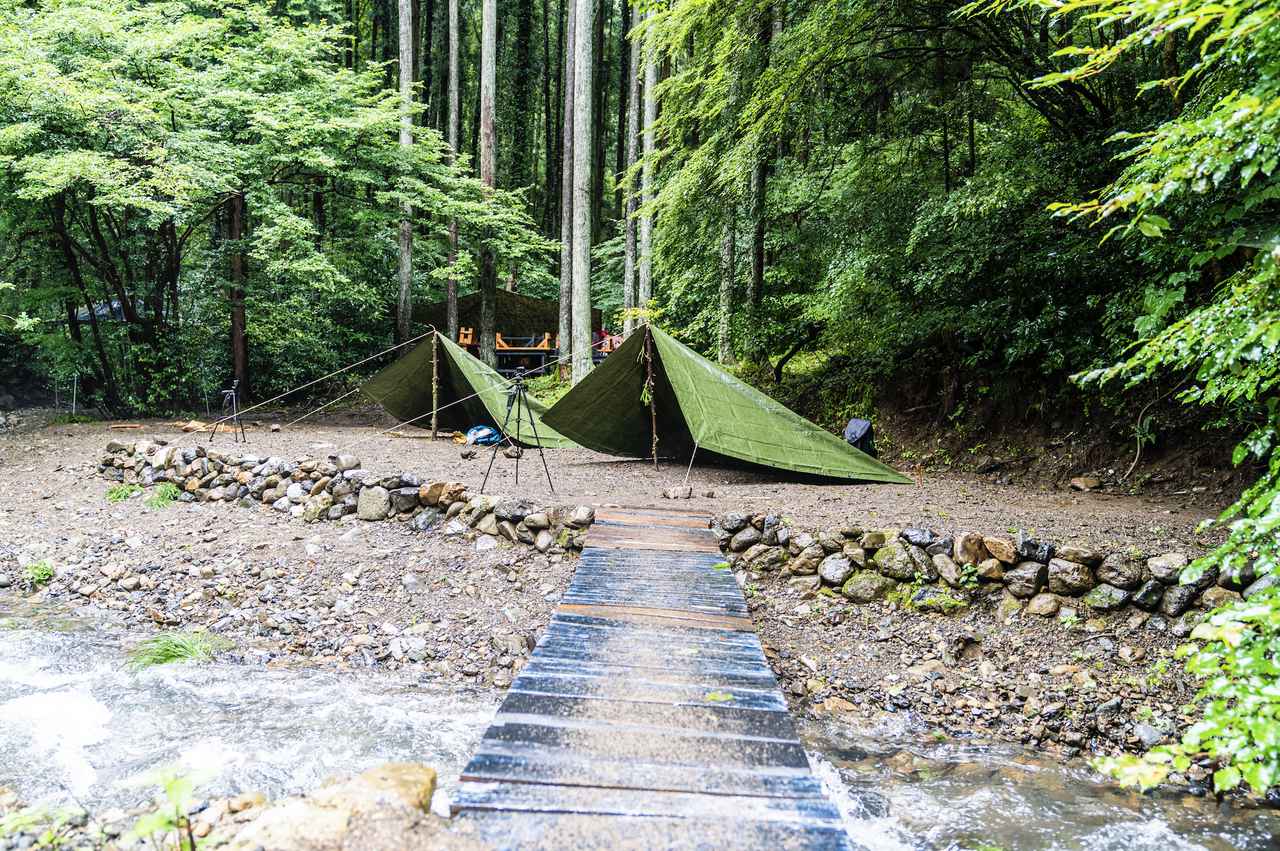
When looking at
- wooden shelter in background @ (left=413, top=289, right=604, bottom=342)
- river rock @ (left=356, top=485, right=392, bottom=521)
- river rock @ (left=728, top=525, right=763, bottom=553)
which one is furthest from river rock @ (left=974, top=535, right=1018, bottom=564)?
wooden shelter in background @ (left=413, top=289, right=604, bottom=342)

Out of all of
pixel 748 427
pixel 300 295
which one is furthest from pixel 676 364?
pixel 300 295

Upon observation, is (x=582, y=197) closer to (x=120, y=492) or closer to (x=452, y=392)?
(x=452, y=392)

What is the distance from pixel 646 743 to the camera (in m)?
2.30

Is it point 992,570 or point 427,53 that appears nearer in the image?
point 992,570

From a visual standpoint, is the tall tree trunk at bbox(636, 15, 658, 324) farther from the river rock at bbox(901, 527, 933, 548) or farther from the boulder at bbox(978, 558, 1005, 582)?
the boulder at bbox(978, 558, 1005, 582)

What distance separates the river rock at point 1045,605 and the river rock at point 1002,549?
24 centimetres

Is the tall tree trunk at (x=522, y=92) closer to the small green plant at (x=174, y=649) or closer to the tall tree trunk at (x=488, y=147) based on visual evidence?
the tall tree trunk at (x=488, y=147)

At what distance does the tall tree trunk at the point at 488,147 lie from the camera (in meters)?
11.7

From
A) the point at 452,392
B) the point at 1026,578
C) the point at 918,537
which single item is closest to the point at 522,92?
the point at 452,392

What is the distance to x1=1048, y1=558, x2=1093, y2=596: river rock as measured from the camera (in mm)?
3850

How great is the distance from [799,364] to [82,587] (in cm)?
790

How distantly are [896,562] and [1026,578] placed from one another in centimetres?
71

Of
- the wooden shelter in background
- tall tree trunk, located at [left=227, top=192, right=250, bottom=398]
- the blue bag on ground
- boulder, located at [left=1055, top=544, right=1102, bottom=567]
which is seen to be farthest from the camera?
the wooden shelter in background

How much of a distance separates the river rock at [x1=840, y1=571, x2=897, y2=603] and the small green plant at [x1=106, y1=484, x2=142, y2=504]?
6.49 metres
